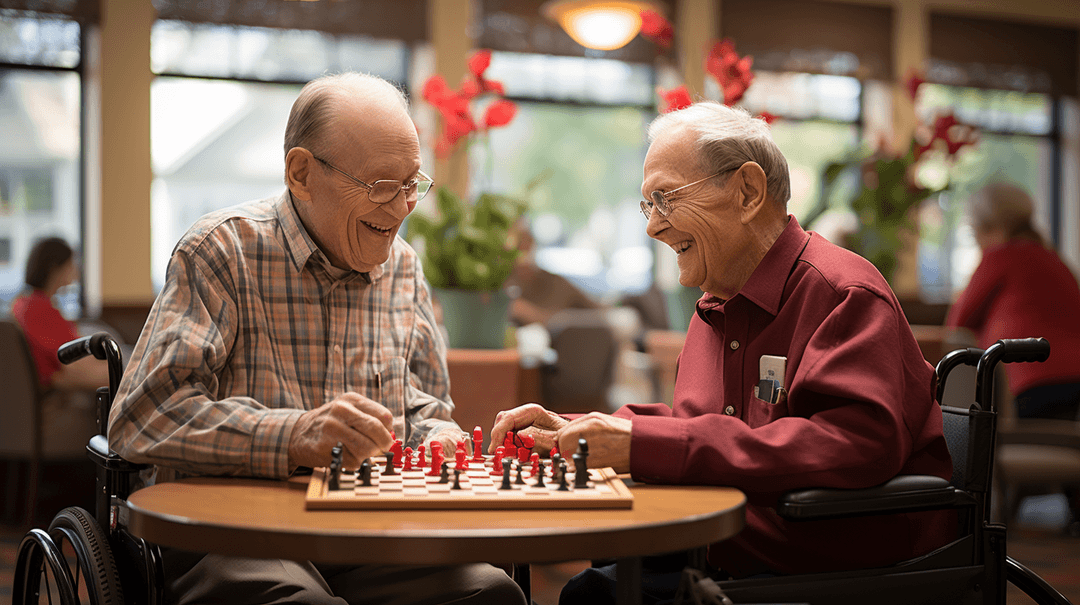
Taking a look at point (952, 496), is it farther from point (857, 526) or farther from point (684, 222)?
point (684, 222)

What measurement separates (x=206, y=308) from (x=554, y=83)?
5675 millimetres

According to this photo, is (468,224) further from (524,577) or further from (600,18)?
(600,18)

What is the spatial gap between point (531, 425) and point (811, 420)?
42 cm

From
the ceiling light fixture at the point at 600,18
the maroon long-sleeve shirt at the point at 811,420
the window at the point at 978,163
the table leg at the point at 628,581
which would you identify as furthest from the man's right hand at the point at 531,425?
the window at the point at 978,163

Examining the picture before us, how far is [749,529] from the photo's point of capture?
125cm

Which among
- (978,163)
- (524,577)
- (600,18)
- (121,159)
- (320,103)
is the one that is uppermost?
(600,18)

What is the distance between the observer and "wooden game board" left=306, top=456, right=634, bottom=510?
986 mm

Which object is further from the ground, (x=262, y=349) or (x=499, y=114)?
(x=499, y=114)

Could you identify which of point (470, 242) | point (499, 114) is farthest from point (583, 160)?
point (470, 242)

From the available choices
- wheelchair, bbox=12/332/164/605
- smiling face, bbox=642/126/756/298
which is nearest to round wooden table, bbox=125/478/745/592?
wheelchair, bbox=12/332/164/605

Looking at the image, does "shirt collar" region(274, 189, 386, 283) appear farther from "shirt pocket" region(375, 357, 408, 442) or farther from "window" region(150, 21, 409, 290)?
"window" region(150, 21, 409, 290)

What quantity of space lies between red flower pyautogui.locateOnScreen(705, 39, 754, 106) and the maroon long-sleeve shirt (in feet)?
4.80

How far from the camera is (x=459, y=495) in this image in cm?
102

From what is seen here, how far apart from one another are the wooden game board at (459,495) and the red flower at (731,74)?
74.3 inches
